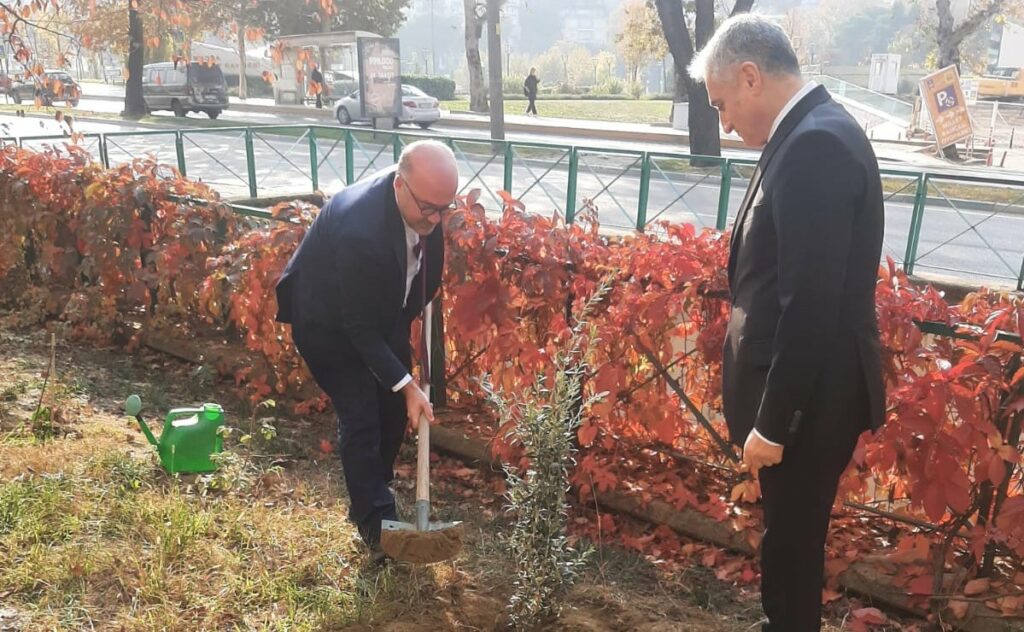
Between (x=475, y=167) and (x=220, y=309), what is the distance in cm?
834

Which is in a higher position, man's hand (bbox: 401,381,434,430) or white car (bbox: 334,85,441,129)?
white car (bbox: 334,85,441,129)

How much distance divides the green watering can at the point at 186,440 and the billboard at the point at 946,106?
726 inches

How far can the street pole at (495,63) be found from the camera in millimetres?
19766

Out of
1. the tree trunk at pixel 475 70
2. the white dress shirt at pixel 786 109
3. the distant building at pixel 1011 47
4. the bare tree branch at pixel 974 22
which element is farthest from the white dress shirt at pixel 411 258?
the distant building at pixel 1011 47

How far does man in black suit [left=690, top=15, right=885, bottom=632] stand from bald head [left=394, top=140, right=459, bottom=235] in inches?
30.9

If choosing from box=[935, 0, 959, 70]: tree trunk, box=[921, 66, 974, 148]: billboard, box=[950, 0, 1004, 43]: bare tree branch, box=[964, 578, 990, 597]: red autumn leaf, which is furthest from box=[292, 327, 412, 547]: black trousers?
box=[935, 0, 959, 70]: tree trunk

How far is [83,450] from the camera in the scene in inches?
140

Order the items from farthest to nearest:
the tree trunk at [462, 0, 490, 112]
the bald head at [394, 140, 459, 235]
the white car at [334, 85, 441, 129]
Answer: the tree trunk at [462, 0, 490, 112] < the white car at [334, 85, 441, 129] < the bald head at [394, 140, 459, 235]

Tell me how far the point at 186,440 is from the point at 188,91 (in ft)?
94.6

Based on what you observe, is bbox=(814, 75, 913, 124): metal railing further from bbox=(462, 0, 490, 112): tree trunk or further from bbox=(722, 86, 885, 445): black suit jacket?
bbox=(722, 86, 885, 445): black suit jacket

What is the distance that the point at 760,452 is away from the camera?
6.31 feet

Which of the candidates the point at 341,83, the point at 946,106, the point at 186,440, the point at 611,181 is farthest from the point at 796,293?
the point at 341,83

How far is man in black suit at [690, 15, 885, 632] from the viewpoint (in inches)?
70.2

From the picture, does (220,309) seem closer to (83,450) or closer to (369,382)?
(83,450)
